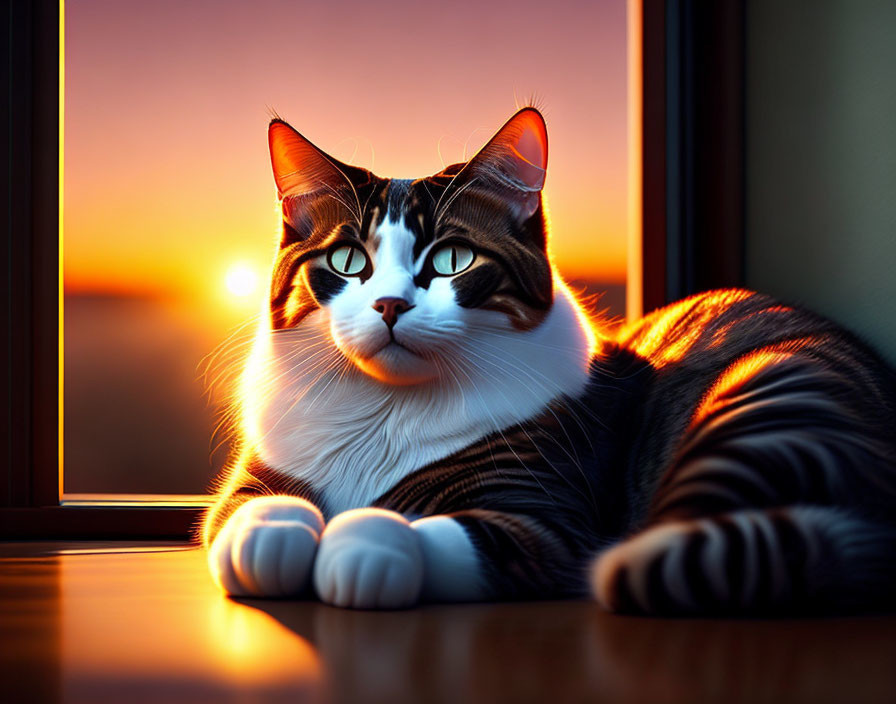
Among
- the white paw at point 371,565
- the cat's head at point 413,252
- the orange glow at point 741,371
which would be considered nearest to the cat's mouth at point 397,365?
the cat's head at point 413,252

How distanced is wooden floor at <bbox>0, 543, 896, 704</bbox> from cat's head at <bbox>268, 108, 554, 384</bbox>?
322 mm

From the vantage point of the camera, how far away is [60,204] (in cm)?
154

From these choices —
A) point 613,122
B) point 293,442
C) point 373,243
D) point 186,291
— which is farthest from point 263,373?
point 613,122

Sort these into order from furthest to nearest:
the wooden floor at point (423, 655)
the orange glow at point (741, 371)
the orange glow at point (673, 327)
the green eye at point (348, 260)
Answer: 1. the orange glow at point (673, 327)
2. the green eye at point (348, 260)
3. the orange glow at point (741, 371)
4. the wooden floor at point (423, 655)

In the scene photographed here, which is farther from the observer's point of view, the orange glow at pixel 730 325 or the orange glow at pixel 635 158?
the orange glow at pixel 635 158

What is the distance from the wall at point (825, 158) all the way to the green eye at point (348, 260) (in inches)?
30.7

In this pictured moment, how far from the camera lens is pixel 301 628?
2.45 feet

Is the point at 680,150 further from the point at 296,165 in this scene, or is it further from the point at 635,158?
the point at 296,165

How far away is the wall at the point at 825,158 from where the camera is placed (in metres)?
1.24

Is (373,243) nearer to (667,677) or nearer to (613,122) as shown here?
(667,677)

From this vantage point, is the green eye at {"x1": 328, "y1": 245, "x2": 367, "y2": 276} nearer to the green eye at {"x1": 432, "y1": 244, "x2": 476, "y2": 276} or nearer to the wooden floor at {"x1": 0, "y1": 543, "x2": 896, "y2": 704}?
the green eye at {"x1": 432, "y1": 244, "x2": 476, "y2": 276}

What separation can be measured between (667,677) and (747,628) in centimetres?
16

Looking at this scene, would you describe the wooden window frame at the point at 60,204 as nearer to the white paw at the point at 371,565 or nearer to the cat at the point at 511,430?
the cat at the point at 511,430

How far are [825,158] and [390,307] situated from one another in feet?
2.84
